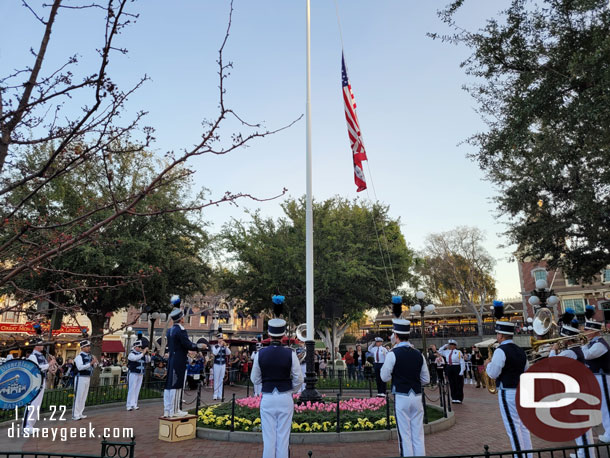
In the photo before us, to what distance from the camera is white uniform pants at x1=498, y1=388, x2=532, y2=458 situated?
6.48m

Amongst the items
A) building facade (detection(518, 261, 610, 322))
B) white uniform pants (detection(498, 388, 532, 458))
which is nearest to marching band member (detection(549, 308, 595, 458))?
white uniform pants (detection(498, 388, 532, 458))

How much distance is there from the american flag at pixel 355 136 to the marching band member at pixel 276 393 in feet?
25.5

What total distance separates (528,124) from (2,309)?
12.6 m

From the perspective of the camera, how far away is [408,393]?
681 cm

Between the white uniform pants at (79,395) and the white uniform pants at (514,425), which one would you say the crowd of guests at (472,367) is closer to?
the white uniform pants at (514,425)

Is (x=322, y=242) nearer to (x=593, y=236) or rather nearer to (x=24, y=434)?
(x=593, y=236)

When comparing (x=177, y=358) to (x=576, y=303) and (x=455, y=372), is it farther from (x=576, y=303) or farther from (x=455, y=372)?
(x=576, y=303)

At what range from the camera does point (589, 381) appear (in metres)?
5.21

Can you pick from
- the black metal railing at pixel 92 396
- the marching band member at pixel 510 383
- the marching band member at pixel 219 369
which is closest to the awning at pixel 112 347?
the black metal railing at pixel 92 396

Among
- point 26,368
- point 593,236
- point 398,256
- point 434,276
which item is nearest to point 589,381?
point 26,368

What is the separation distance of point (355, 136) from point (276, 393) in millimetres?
9278

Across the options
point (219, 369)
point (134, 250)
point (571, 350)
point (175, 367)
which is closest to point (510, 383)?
point (571, 350)

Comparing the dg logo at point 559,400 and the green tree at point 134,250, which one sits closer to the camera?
the dg logo at point 559,400

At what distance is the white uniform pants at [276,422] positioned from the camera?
646 cm
